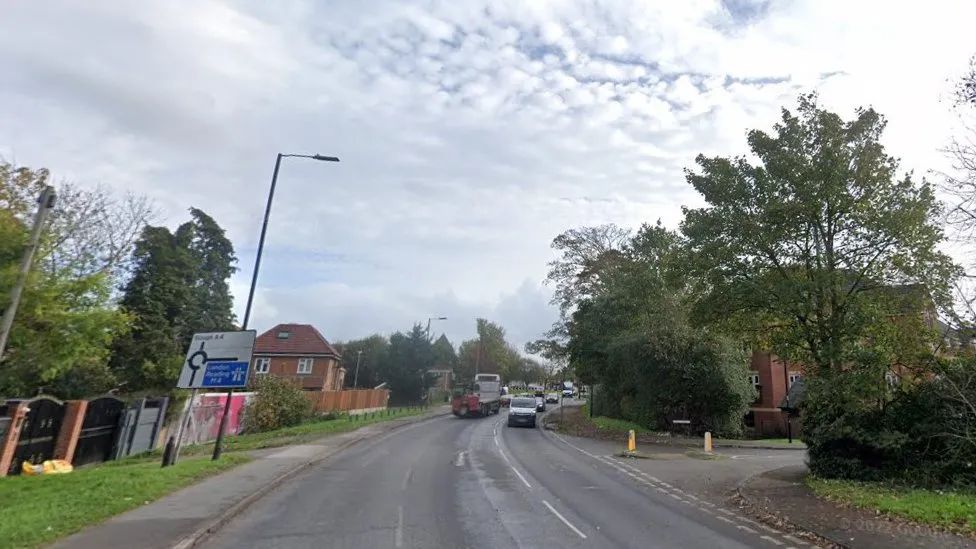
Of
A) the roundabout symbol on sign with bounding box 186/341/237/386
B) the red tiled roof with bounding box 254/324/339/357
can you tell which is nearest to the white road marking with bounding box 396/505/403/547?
the roundabout symbol on sign with bounding box 186/341/237/386

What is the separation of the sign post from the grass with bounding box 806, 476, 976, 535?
15660 millimetres

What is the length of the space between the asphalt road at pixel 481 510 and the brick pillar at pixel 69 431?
7.30 meters

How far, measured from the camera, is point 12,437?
14.5m

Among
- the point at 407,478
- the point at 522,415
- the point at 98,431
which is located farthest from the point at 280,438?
the point at 522,415

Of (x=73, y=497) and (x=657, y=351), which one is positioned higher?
(x=657, y=351)

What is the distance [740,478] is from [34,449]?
19904mm

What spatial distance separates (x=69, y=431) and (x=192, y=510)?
986 centimetres

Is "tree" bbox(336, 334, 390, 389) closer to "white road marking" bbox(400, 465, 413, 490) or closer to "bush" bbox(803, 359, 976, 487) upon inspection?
"white road marking" bbox(400, 465, 413, 490)

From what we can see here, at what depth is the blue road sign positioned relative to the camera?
1670cm

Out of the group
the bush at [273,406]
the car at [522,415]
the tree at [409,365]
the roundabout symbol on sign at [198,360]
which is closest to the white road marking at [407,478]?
the roundabout symbol on sign at [198,360]

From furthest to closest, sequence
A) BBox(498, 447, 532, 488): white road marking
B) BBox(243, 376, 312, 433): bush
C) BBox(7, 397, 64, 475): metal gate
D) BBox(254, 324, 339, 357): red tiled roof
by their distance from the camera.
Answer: BBox(254, 324, 339, 357): red tiled roof, BBox(243, 376, 312, 433): bush, BBox(7, 397, 64, 475): metal gate, BBox(498, 447, 532, 488): white road marking

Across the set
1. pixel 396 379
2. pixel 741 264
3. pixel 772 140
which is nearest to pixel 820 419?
pixel 741 264

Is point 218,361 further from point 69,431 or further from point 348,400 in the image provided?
point 348,400

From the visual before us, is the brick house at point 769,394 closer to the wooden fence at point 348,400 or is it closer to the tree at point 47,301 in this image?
the wooden fence at point 348,400
